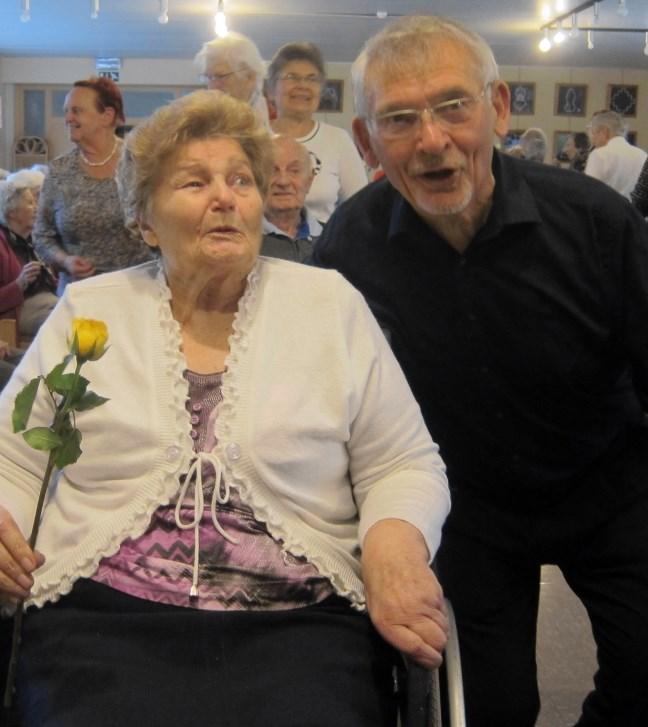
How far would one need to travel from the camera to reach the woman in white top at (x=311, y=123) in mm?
3496

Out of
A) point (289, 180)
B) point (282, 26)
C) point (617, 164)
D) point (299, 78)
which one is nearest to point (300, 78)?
point (299, 78)

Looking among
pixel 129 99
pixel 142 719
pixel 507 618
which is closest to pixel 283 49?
pixel 507 618

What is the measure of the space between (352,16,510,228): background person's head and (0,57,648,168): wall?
11271 mm

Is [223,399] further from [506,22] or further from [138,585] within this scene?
[506,22]

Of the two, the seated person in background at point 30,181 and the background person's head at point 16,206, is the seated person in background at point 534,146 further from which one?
the background person's head at point 16,206

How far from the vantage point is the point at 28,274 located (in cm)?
472

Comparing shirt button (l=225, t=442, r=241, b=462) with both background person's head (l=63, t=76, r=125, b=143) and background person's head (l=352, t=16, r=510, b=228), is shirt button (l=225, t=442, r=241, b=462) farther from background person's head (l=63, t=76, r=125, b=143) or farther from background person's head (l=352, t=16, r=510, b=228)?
background person's head (l=63, t=76, r=125, b=143)

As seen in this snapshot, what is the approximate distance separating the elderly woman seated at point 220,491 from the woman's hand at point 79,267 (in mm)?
1789

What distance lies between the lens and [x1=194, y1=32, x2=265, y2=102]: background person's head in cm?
328

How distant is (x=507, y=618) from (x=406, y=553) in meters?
0.61

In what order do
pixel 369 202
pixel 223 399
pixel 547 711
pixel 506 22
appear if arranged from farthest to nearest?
1. pixel 506 22
2. pixel 547 711
3. pixel 369 202
4. pixel 223 399

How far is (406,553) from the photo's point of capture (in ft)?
4.75

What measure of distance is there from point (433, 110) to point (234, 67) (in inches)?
68.1

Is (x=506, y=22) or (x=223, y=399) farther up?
(x=506, y=22)
